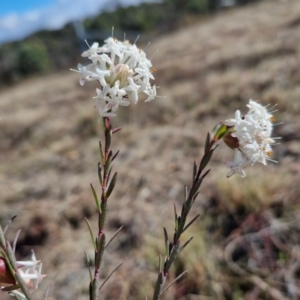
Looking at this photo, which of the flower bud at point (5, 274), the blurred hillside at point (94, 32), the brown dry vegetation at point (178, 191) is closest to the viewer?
the flower bud at point (5, 274)

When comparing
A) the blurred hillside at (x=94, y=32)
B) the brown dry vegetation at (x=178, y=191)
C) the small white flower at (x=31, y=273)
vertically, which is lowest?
the blurred hillside at (x=94, y=32)

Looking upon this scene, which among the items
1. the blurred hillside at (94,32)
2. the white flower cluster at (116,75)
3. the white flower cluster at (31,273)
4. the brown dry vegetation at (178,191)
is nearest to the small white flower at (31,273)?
the white flower cluster at (31,273)

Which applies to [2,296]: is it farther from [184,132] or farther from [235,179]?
[184,132]

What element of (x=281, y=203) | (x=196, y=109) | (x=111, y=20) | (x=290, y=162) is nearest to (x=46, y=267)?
(x=281, y=203)

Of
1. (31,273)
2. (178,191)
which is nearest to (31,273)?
(31,273)

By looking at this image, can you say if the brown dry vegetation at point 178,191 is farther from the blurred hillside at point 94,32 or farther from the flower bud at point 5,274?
the blurred hillside at point 94,32

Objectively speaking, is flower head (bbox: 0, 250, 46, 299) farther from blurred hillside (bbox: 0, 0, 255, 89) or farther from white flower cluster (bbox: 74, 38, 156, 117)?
blurred hillside (bbox: 0, 0, 255, 89)

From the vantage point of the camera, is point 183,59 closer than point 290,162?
No

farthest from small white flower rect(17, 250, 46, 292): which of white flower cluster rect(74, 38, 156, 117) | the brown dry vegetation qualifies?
the brown dry vegetation
